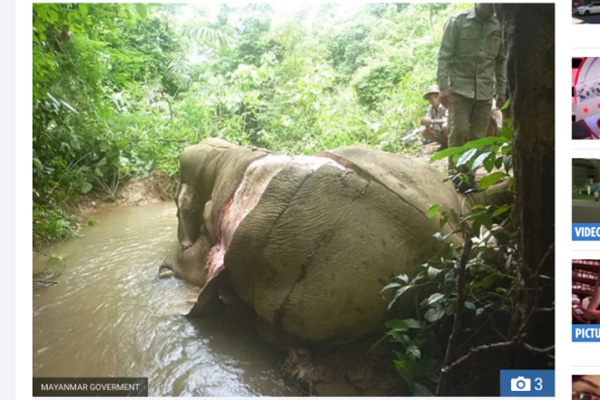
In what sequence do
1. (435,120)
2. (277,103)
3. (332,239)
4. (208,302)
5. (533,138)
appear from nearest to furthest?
(533,138) < (332,239) < (208,302) < (277,103) < (435,120)

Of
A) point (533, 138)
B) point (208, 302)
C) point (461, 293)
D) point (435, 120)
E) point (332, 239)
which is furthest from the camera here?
point (435, 120)

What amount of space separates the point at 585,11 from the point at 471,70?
424 mm

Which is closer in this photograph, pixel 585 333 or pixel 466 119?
pixel 585 333

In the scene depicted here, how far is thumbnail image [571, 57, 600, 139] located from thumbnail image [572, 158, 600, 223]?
0.33 feet

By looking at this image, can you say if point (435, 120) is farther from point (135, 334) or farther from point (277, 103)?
point (135, 334)

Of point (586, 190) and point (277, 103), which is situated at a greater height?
point (277, 103)

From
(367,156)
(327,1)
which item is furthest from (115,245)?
(327,1)

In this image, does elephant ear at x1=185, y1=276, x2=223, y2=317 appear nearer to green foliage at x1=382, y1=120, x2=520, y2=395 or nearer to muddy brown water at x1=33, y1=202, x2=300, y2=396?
muddy brown water at x1=33, y1=202, x2=300, y2=396

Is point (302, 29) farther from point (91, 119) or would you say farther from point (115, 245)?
point (115, 245)

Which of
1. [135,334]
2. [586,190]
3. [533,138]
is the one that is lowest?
[135,334]

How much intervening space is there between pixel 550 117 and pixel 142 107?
1.65 metres

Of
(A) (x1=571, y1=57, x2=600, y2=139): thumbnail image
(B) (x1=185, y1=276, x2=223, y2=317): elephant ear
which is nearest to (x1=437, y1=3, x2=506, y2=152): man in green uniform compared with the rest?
(A) (x1=571, y1=57, x2=600, y2=139): thumbnail image

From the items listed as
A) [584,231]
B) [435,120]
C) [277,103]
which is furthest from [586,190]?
[277,103]

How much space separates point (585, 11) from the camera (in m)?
1.52
